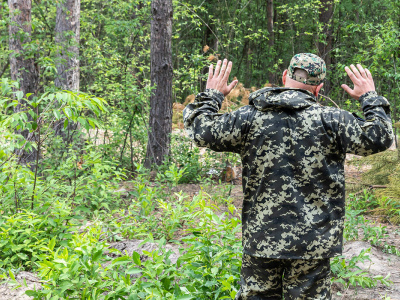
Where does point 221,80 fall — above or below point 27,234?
above

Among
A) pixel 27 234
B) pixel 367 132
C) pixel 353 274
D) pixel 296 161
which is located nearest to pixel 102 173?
pixel 27 234

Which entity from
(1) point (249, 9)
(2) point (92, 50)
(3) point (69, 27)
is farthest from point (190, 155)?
(1) point (249, 9)

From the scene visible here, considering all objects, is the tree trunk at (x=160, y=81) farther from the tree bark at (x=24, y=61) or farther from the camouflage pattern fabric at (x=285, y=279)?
the camouflage pattern fabric at (x=285, y=279)

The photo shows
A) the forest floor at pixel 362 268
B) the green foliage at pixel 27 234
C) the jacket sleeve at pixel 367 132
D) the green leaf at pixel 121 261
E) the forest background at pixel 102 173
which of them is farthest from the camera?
the green foliage at pixel 27 234

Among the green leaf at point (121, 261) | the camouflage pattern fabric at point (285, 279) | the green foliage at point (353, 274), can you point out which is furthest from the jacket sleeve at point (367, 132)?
the green leaf at point (121, 261)

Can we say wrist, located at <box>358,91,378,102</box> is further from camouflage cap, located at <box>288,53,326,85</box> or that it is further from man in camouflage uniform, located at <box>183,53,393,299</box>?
camouflage cap, located at <box>288,53,326,85</box>

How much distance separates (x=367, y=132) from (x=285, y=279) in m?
1.08

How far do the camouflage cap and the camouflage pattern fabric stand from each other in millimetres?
1153

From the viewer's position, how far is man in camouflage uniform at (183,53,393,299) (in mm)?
2357

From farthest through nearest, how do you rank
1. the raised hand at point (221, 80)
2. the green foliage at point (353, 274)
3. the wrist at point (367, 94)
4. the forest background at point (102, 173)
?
A: the green foliage at point (353, 274), the forest background at point (102, 173), the raised hand at point (221, 80), the wrist at point (367, 94)

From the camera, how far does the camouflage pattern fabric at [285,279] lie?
2.46 m

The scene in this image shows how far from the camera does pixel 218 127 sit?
→ 2.47 metres

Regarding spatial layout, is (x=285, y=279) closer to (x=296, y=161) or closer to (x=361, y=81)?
(x=296, y=161)

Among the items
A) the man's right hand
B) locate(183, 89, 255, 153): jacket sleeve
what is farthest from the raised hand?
the man's right hand
